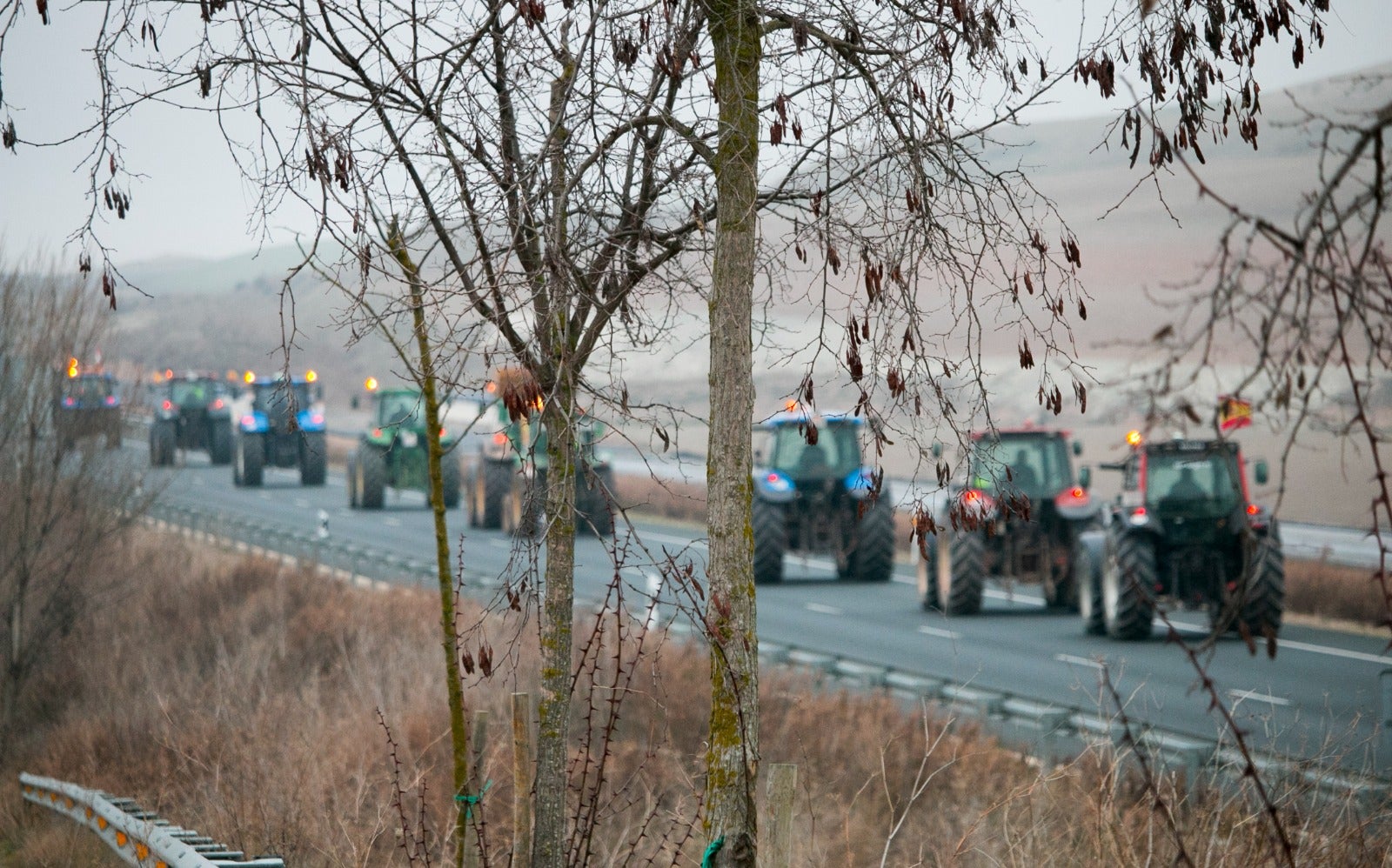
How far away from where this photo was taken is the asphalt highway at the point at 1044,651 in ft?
33.7

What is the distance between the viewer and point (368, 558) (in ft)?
70.6

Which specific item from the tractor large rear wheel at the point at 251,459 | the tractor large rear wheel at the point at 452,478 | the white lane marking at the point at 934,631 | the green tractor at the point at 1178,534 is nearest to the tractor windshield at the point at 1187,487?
the green tractor at the point at 1178,534

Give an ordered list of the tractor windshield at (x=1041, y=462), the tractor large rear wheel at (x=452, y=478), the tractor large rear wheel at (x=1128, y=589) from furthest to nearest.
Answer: the tractor large rear wheel at (x=452, y=478) < the tractor windshield at (x=1041, y=462) < the tractor large rear wheel at (x=1128, y=589)

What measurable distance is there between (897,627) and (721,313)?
1483cm

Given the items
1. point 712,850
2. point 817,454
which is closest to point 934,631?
point 817,454

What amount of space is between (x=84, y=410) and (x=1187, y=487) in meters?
13.2

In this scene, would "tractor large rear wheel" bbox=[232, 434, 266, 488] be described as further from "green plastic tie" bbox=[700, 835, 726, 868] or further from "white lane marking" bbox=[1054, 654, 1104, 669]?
"green plastic tie" bbox=[700, 835, 726, 868]

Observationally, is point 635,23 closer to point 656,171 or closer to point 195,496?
point 656,171

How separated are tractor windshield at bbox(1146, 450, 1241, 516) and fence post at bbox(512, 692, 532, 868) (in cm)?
1134

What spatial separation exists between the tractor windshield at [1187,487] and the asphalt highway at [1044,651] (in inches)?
63.3

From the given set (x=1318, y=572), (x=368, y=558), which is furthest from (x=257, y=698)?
(x=1318, y=572)

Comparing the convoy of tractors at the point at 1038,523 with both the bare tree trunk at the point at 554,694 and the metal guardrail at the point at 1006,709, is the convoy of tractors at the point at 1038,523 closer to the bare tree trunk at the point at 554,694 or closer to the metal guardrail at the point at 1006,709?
the metal guardrail at the point at 1006,709

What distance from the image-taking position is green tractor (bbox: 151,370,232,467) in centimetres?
4416

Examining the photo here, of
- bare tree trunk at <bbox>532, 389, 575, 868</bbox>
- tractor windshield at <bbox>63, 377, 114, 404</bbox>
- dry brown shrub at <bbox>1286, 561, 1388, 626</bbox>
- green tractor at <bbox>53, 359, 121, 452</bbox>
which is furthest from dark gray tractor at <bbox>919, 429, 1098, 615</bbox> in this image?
bare tree trunk at <bbox>532, 389, 575, 868</bbox>
